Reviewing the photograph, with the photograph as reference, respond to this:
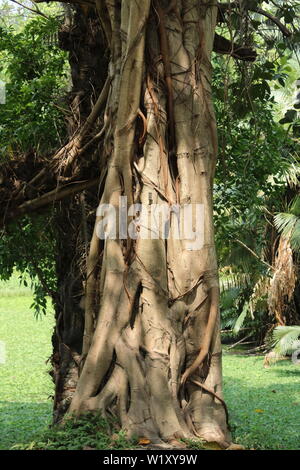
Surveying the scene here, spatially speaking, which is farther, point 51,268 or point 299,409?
point 299,409

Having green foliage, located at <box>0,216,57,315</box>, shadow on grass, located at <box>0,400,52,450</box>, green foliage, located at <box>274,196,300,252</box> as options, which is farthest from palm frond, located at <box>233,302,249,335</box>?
green foliage, located at <box>0,216,57,315</box>

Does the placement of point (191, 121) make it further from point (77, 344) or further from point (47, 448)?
point (77, 344)

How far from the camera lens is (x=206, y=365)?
15.8ft

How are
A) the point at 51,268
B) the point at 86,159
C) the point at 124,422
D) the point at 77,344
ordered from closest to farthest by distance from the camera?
the point at 124,422 → the point at 86,159 → the point at 77,344 → the point at 51,268

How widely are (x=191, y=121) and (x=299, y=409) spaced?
565 centimetres
